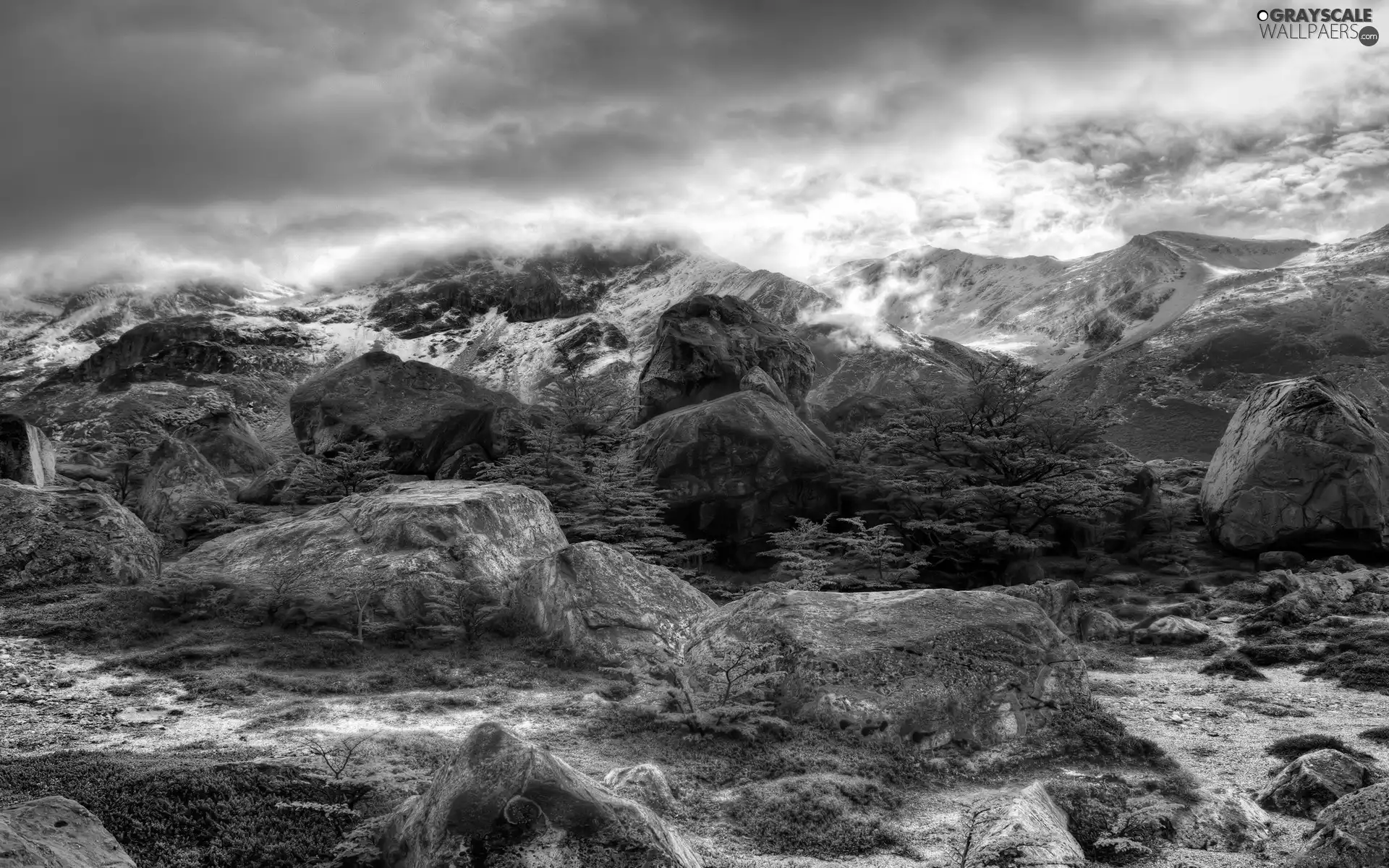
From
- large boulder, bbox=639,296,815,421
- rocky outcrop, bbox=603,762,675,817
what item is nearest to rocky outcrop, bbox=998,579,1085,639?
rocky outcrop, bbox=603,762,675,817

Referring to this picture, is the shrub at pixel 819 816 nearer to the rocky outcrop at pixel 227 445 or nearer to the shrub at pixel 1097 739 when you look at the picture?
the shrub at pixel 1097 739

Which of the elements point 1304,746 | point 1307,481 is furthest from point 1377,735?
point 1307,481

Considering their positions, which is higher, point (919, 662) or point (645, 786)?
point (645, 786)

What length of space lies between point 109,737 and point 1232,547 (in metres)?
41.6

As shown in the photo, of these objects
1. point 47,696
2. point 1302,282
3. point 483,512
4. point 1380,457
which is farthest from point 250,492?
point 1302,282

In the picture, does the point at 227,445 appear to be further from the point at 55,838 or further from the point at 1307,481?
the point at 1307,481

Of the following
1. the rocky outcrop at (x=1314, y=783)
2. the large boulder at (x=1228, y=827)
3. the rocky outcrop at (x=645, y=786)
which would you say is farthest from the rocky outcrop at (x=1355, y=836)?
the rocky outcrop at (x=645, y=786)

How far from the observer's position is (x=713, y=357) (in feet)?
171

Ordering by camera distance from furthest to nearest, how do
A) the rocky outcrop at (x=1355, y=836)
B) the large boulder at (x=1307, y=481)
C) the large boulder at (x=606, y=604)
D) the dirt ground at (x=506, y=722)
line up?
the large boulder at (x=1307, y=481)
the large boulder at (x=606, y=604)
the dirt ground at (x=506, y=722)
the rocky outcrop at (x=1355, y=836)

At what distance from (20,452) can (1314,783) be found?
38.6 m

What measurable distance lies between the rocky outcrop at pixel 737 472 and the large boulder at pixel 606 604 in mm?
16371

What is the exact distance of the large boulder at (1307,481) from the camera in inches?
1421

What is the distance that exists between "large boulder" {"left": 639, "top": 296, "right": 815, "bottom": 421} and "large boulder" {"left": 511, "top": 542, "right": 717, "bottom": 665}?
97.9ft

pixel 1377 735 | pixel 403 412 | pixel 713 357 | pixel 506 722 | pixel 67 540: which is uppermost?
pixel 713 357
